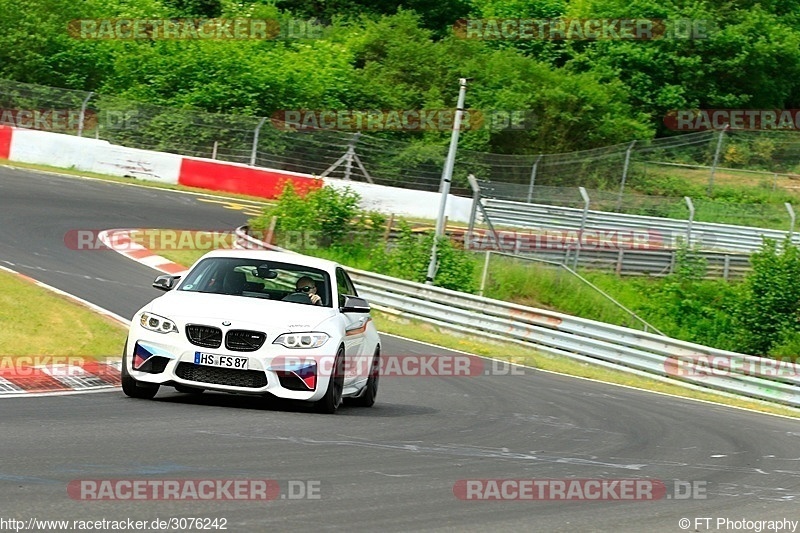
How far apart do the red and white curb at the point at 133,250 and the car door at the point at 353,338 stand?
444 inches

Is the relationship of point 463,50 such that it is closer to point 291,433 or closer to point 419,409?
point 419,409

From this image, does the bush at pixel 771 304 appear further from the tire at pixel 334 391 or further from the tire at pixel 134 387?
the tire at pixel 134 387

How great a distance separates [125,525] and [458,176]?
99.0ft

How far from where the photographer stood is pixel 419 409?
12500mm

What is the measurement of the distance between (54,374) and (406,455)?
176 inches

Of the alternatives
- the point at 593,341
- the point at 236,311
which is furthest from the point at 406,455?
the point at 593,341

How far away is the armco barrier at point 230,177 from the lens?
35281 mm

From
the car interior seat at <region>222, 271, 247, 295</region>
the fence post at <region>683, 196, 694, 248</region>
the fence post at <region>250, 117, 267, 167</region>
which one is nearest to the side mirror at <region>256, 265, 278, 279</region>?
the car interior seat at <region>222, 271, 247, 295</region>

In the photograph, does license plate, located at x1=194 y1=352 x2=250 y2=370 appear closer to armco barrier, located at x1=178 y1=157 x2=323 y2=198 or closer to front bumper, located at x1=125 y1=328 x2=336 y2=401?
front bumper, located at x1=125 y1=328 x2=336 y2=401

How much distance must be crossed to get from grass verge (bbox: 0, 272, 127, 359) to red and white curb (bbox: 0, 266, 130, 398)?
0.18 meters

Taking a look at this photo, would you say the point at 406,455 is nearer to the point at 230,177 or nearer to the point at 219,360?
the point at 219,360

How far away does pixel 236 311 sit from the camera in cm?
1055

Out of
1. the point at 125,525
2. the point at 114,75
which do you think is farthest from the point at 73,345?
the point at 114,75

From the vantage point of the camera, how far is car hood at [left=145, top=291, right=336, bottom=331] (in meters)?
10.4
